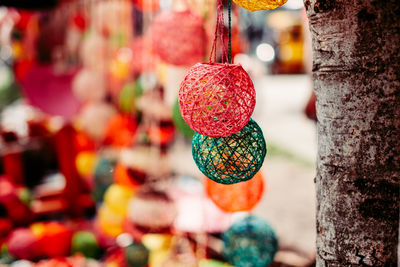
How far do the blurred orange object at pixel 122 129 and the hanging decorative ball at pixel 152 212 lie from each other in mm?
793

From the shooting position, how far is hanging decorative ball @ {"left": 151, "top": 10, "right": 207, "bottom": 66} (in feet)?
3.68

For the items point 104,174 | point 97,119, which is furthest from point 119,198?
point 97,119

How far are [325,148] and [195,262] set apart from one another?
3.10ft

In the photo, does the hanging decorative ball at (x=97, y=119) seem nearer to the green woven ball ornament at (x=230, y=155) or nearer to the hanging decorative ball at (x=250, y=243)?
the hanging decorative ball at (x=250, y=243)

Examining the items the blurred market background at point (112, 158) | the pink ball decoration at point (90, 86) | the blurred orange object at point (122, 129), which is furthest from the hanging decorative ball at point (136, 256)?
the pink ball decoration at point (90, 86)

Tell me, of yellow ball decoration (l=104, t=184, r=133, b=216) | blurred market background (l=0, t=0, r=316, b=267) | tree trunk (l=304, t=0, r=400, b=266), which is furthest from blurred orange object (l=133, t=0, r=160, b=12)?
tree trunk (l=304, t=0, r=400, b=266)

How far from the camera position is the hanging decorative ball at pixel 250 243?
1.12 m

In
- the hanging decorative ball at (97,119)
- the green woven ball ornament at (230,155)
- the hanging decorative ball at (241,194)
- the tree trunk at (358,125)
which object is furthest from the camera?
the hanging decorative ball at (97,119)

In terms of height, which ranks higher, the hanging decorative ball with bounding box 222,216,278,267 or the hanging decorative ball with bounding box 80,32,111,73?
the hanging decorative ball with bounding box 80,32,111,73

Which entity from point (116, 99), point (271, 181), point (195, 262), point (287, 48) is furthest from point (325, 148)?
point (287, 48)

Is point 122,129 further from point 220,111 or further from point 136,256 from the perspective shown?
point 220,111

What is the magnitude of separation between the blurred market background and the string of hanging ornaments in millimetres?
472

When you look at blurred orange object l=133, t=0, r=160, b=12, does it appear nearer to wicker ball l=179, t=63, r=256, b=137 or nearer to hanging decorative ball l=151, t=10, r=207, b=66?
hanging decorative ball l=151, t=10, r=207, b=66

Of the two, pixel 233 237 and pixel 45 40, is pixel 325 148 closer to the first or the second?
pixel 233 237
